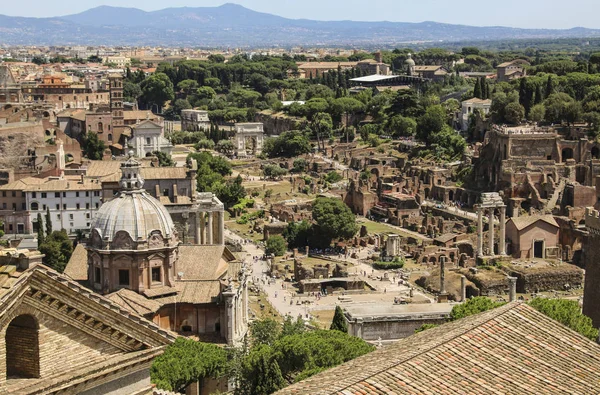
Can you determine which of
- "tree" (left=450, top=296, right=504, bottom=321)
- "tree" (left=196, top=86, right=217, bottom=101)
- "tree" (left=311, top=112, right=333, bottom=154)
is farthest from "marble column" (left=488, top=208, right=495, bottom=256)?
"tree" (left=196, top=86, right=217, bottom=101)

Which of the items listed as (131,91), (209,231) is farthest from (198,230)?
(131,91)

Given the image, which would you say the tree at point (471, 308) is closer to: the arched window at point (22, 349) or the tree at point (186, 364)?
the tree at point (186, 364)

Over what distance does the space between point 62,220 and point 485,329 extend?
162ft

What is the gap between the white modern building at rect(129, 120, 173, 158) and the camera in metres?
93.8

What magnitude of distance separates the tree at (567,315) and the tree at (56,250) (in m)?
25.7

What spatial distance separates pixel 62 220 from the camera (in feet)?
204

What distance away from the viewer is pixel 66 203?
62.1 metres

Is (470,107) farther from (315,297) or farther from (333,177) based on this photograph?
(315,297)

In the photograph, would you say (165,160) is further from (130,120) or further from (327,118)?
(327,118)

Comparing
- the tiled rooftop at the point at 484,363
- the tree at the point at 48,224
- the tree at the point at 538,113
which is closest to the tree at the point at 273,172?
the tree at the point at 538,113

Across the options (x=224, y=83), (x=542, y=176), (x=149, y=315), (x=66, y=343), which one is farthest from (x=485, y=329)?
(x=224, y=83)

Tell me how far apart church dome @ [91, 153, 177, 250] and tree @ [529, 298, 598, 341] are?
1363 cm

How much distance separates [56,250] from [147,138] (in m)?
44.6

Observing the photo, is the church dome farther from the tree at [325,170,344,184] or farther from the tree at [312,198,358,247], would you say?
the tree at [325,170,344,184]
